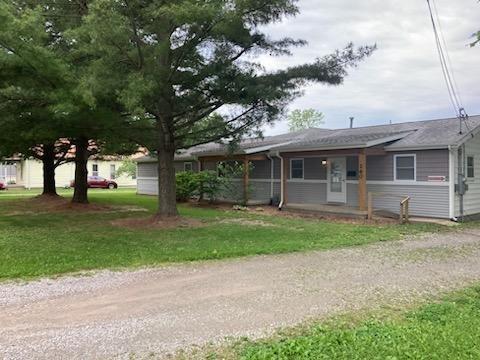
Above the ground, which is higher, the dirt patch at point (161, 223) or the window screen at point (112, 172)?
the window screen at point (112, 172)

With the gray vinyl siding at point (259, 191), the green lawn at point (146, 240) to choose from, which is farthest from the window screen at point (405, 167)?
the gray vinyl siding at point (259, 191)

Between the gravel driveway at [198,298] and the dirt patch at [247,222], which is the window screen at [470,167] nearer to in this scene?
the dirt patch at [247,222]

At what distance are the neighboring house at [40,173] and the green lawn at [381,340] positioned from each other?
1406 inches

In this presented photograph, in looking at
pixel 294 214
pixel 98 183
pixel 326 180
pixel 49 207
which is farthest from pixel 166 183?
pixel 98 183

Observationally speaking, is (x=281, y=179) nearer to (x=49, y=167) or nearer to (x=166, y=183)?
(x=166, y=183)

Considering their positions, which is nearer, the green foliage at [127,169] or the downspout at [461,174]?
the downspout at [461,174]

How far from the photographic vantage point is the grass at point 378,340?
3861 millimetres

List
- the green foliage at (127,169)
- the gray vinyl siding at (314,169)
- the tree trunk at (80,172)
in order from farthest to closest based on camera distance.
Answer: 1. the green foliage at (127,169)
2. the tree trunk at (80,172)
3. the gray vinyl siding at (314,169)

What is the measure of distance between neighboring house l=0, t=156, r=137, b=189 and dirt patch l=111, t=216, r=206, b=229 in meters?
25.9

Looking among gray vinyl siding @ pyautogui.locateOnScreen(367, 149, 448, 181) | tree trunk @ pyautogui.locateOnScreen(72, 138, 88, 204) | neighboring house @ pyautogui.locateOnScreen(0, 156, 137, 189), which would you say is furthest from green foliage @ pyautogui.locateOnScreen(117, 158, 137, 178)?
gray vinyl siding @ pyautogui.locateOnScreen(367, 149, 448, 181)

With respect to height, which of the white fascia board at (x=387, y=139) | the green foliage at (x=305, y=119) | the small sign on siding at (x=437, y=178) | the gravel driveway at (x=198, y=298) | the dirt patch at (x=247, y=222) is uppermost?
the green foliage at (x=305, y=119)

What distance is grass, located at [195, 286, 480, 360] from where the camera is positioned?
152 inches

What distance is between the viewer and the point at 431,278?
22.8 ft

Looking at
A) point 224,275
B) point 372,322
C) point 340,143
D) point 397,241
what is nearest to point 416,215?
point 340,143
